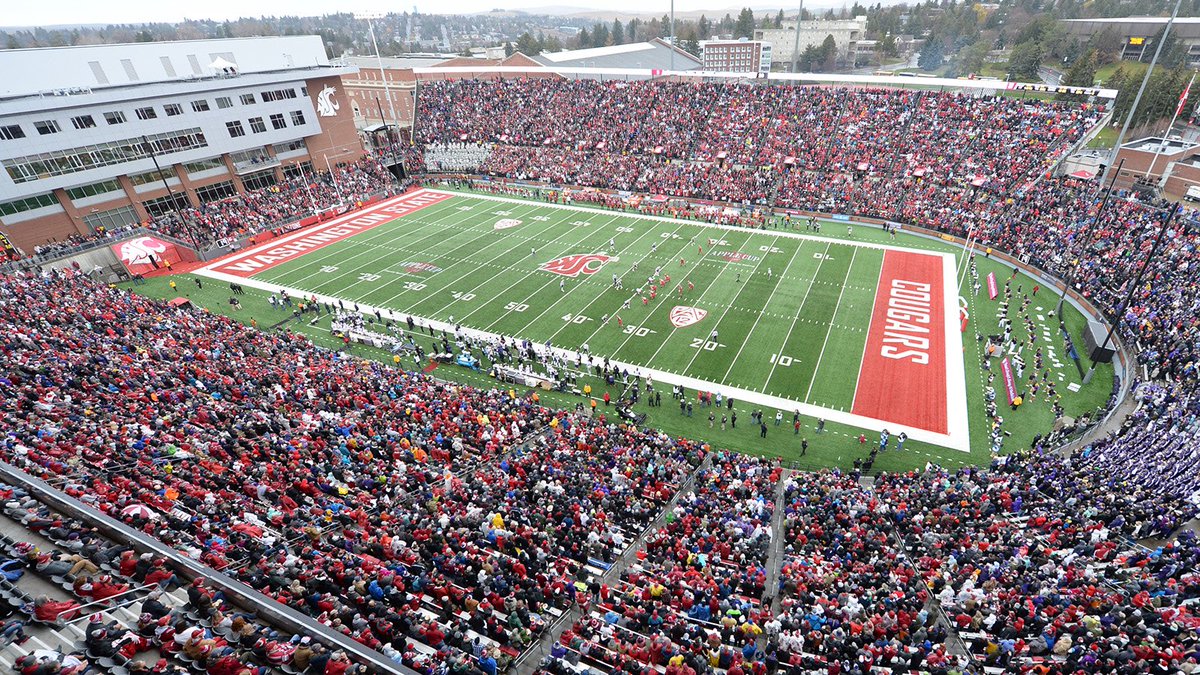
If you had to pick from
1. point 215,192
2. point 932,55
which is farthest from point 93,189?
point 932,55

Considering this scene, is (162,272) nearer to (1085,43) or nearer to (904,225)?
(904,225)


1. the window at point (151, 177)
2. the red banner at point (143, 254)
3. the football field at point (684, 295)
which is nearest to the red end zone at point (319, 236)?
the football field at point (684, 295)

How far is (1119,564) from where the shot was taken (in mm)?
13508

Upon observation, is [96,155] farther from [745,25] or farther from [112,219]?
[745,25]

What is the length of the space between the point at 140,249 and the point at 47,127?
1053 centimetres

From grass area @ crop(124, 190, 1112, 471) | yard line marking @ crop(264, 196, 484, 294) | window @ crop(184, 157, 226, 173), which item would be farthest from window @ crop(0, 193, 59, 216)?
yard line marking @ crop(264, 196, 484, 294)

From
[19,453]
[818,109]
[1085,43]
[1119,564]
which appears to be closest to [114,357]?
[19,453]

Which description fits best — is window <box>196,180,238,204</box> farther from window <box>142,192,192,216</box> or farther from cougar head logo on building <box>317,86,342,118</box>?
cougar head logo on building <box>317,86,342,118</box>

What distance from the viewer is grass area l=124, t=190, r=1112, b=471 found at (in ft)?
79.4

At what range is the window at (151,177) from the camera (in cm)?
4547

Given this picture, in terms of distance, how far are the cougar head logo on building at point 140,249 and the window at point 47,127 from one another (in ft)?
29.3

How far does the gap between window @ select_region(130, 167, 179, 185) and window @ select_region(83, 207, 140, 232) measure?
235 centimetres

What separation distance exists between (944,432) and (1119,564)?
1015cm

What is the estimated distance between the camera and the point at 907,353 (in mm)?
28578
